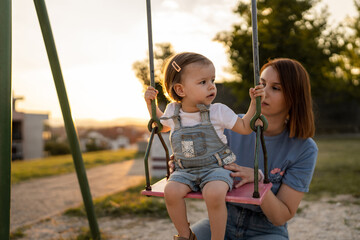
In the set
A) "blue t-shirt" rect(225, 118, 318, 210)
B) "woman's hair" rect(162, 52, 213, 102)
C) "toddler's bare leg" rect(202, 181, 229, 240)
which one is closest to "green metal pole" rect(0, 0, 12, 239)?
"woman's hair" rect(162, 52, 213, 102)

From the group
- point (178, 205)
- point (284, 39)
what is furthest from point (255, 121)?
point (284, 39)

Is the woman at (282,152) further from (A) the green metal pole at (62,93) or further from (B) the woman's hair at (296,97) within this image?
(A) the green metal pole at (62,93)

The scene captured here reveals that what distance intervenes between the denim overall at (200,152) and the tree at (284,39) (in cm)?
1244

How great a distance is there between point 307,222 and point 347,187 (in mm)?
2237

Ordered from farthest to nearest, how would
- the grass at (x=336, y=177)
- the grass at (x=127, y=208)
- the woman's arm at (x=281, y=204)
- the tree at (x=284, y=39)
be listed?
1. the tree at (x=284, y=39)
2. the grass at (x=336, y=177)
3. the grass at (x=127, y=208)
4. the woman's arm at (x=281, y=204)

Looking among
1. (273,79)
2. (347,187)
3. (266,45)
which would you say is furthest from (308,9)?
(273,79)

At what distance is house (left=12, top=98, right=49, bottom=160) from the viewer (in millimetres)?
18266

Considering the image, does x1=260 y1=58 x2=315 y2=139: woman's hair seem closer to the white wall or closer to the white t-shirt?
the white t-shirt

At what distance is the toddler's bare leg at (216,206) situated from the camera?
162 centimetres

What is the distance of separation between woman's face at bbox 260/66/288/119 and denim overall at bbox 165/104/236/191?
1.68 ft

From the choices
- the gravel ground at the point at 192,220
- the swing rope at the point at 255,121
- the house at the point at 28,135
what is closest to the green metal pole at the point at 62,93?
the gravel ground at the point at 192,220

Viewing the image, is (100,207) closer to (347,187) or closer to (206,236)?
(206,236)

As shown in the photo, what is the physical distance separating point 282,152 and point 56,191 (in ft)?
18.0

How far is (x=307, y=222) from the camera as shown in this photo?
4227 millimetres
